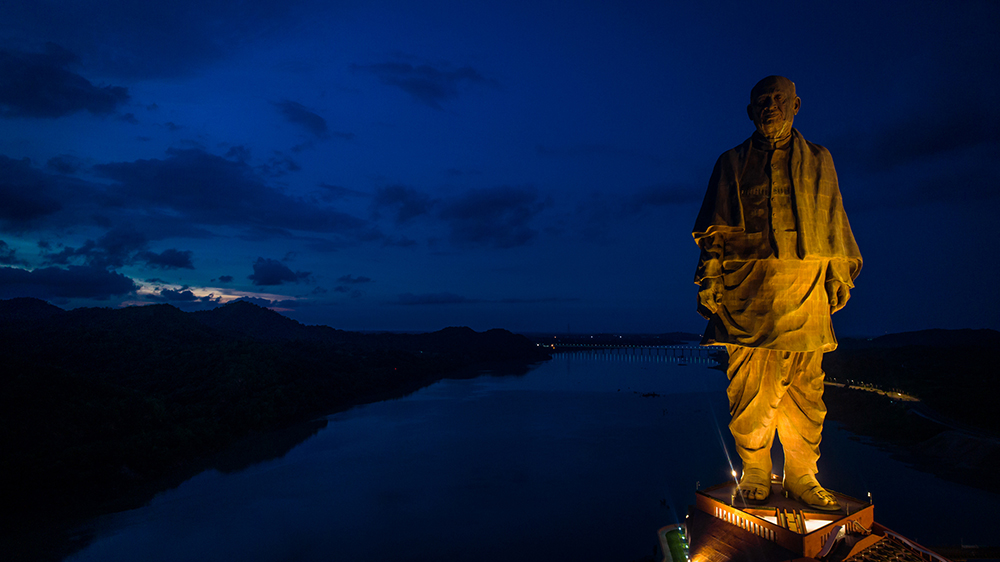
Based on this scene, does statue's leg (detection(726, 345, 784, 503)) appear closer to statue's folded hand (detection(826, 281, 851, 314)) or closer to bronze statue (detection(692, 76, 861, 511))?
bronze statue (detection(692, 76, 861, 511))

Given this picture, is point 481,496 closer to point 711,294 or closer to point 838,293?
point 711,294

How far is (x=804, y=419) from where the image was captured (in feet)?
20.8

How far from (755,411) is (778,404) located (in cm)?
29

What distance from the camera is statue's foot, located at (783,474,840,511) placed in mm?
6066

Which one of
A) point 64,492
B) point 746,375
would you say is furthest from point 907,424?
point 64,492

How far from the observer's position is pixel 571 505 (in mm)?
17688

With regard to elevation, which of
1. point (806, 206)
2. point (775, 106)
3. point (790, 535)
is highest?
point (775, 106)

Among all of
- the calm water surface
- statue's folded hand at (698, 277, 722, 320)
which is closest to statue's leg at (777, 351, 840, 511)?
statue's folded hand at (698, 277, 722, 320)

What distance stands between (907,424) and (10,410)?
4092 cm

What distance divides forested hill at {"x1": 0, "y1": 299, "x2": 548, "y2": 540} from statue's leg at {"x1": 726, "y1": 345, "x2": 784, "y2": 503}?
22941mm

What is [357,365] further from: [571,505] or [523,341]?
[523,341]

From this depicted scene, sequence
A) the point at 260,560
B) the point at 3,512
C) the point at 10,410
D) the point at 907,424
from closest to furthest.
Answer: the point at 260,560, the point at 3,512, the point at 10,410, the point at 907,424

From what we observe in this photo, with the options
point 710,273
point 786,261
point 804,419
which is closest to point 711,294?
point 710,273

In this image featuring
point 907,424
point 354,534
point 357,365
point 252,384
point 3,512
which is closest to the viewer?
point 354,534
